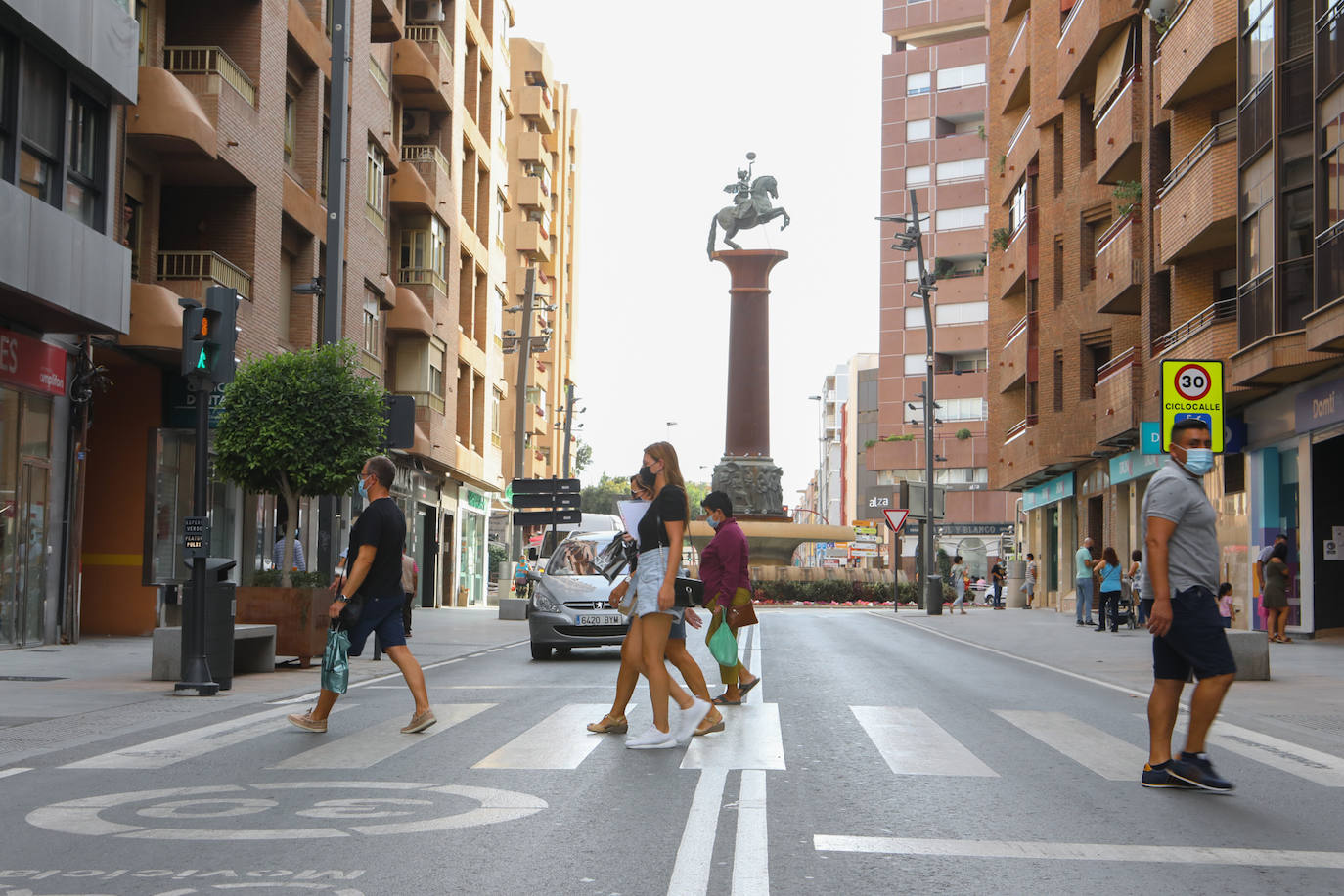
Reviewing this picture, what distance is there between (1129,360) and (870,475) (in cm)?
7248

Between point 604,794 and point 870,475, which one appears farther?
point 870,475

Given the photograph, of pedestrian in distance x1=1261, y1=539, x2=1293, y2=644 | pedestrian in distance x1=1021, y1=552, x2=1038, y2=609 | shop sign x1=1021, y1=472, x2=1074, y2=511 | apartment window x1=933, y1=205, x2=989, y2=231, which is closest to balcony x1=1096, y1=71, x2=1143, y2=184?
shop sign x1=1021, y1=472, x2=1074, y2=511

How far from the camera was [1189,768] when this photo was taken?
7.74 metres

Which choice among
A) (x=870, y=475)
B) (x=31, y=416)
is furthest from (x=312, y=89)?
(x=870, y=475)

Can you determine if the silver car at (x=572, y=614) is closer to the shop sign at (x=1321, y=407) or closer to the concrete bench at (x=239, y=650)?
the concrete bench at (x=239, y=650)

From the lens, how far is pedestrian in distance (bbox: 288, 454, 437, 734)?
9688 millimetres

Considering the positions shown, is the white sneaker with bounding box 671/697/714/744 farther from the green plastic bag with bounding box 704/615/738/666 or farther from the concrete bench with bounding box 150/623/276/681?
the concrete bench with bounding box 150/623/276/681

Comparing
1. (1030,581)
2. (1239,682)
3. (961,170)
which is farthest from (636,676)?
(961,170)

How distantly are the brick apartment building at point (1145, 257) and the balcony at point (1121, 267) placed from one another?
7 cm

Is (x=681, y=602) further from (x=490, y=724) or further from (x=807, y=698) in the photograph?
(x=807, y=698)

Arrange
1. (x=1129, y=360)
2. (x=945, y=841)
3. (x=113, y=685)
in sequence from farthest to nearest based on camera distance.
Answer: (x=1129, y=360)
(x=113, y=685)
(x=945, y=841)

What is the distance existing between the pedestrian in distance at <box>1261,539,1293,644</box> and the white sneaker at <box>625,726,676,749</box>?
17475 mm

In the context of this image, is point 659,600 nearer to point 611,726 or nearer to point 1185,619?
point 611,726

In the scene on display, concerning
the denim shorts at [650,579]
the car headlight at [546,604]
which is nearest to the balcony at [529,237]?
the car headlight at [546,604]
